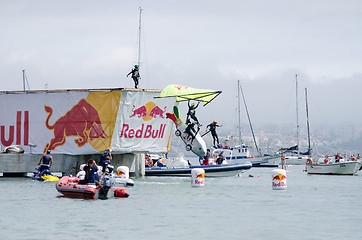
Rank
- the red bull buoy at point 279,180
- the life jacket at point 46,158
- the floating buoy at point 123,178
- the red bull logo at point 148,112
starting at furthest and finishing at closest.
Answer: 1. the red bull logo at point 148,112
2. the life jacket at point 46,158
3. the red bull buoy at point 279,180
4. the floating buoy at point 123,178

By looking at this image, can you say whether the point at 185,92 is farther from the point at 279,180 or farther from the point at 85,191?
the point at 85,191

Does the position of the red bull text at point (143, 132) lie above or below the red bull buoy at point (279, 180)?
above

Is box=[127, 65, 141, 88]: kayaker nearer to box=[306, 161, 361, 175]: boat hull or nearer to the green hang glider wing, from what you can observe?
the green hang glider wing

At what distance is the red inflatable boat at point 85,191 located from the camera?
31.4 meters

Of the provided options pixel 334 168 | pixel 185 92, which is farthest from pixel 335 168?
pixel 185 92

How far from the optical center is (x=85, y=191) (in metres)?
31.4

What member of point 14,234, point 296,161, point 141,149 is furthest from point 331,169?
point 296,161

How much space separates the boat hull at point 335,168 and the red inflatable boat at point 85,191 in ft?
112

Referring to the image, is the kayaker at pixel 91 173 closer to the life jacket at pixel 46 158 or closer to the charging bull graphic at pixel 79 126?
the life jacket at pixel 46 158

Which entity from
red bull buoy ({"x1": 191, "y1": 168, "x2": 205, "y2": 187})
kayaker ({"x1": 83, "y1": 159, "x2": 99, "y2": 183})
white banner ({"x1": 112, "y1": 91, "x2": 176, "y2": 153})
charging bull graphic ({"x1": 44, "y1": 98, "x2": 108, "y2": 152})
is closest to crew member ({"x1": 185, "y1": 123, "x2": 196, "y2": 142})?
white banner ({"x1": 112, "y1": 91, "x2": 176, "y2": 153})

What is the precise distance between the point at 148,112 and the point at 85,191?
19568 millimetres

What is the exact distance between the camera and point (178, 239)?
2058 centimetres

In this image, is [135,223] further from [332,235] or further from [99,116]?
[99,116]

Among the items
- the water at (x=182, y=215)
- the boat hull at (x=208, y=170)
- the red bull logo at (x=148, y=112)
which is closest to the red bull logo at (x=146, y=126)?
the red bull logo at (x=148, y=112)
